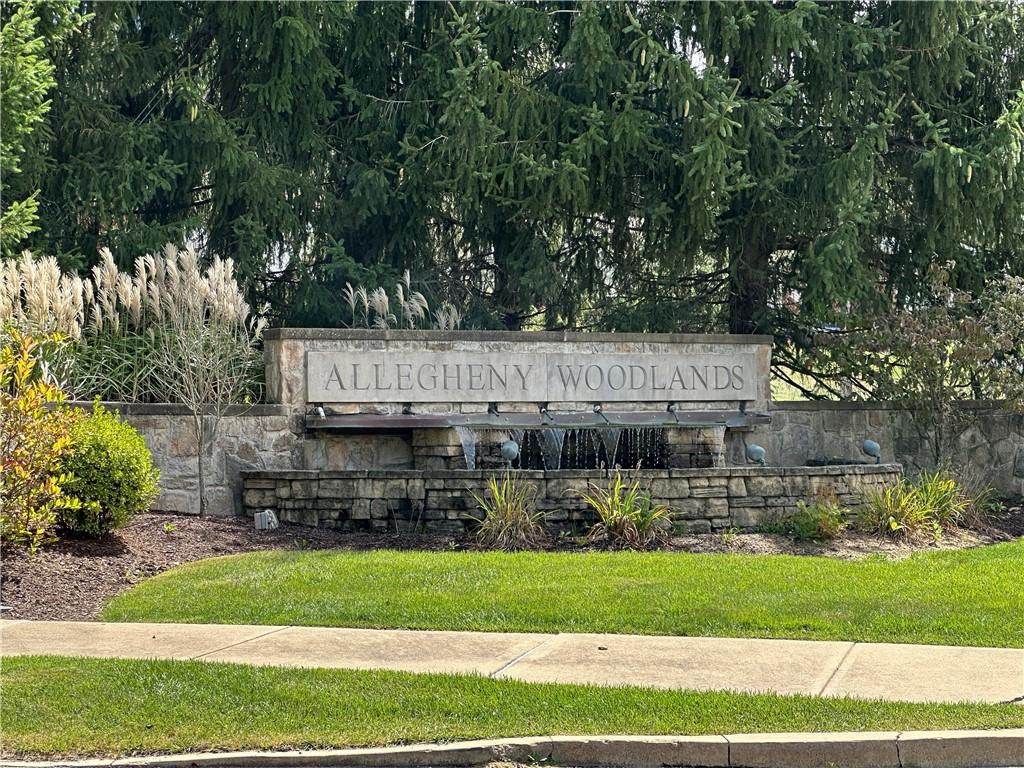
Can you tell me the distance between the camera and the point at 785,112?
17344 millimetres

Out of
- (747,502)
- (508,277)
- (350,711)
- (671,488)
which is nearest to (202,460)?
(671,488)

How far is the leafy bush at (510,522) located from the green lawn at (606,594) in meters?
0.56

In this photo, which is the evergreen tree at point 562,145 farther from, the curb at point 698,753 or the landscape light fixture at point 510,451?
the curb at point 698,753

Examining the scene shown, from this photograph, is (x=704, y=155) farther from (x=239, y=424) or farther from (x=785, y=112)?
(x=239, y=424)

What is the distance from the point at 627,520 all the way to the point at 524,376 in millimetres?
3348

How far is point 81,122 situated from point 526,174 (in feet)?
18.7

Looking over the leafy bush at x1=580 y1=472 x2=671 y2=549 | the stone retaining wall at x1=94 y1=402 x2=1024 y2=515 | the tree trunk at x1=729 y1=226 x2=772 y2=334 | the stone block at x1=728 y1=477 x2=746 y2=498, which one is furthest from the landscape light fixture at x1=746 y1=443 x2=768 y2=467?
the tree trunk at x1=729 y1=226 x2=772 y2=334

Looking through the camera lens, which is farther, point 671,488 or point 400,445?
point 400,445

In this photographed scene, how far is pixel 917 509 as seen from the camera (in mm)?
12664

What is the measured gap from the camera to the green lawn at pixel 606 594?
8.43 metres

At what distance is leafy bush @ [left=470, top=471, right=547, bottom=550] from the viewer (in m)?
11.8

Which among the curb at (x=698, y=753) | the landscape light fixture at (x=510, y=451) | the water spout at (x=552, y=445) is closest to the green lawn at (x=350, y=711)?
the curb at (x=698, y=753)

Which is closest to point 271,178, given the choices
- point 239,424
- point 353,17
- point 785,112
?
point 353,17

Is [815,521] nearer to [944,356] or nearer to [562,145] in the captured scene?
[944,356]
